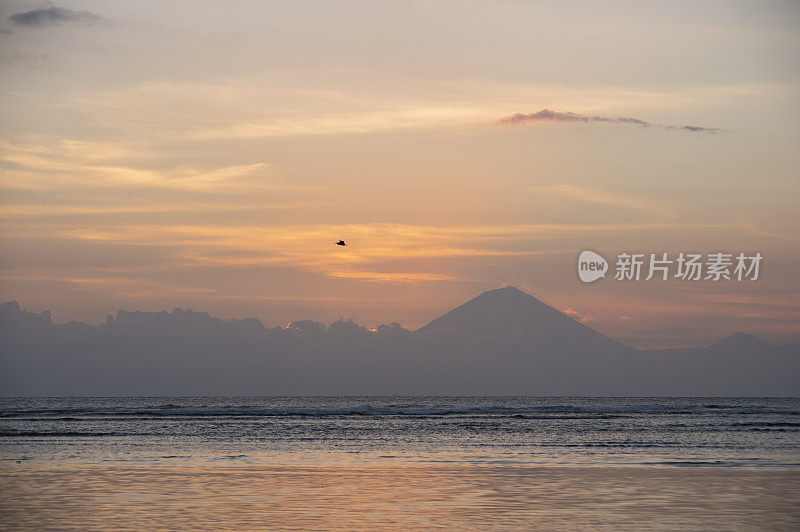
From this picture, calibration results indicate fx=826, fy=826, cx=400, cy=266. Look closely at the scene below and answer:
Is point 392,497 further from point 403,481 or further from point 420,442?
point 420,442

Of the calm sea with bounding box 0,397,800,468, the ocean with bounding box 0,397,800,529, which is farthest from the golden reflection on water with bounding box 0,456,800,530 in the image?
the calm sea with bounding box 0,397,800,468

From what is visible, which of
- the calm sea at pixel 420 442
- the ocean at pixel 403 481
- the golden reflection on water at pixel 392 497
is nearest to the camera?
the golden reflection on water at pixel 392 497

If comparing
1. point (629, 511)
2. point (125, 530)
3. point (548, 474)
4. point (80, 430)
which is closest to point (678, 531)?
point (629, 511)

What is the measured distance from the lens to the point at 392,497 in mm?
23891

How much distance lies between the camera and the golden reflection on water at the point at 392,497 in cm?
2008

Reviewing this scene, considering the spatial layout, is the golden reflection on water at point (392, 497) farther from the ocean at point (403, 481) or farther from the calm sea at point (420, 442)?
the calm sea at point (420, 442)

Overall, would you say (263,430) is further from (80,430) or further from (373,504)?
(373,504)

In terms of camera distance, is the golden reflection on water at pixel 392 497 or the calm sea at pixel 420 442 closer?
the golden reflection on water at pixel 392 497

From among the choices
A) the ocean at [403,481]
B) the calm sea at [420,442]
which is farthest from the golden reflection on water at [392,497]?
the calm sea at [420,442]

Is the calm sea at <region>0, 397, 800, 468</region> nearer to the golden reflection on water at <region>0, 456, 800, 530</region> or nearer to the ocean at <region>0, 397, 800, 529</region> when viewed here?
the ocean at <region>0, 397, 800, 529</region>

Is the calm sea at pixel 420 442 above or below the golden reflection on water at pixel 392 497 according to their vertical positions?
below

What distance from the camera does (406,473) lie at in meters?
29.9

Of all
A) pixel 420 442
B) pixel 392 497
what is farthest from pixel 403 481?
pixel 420 442

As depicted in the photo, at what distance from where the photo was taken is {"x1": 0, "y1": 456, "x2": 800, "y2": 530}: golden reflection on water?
65.9ft
